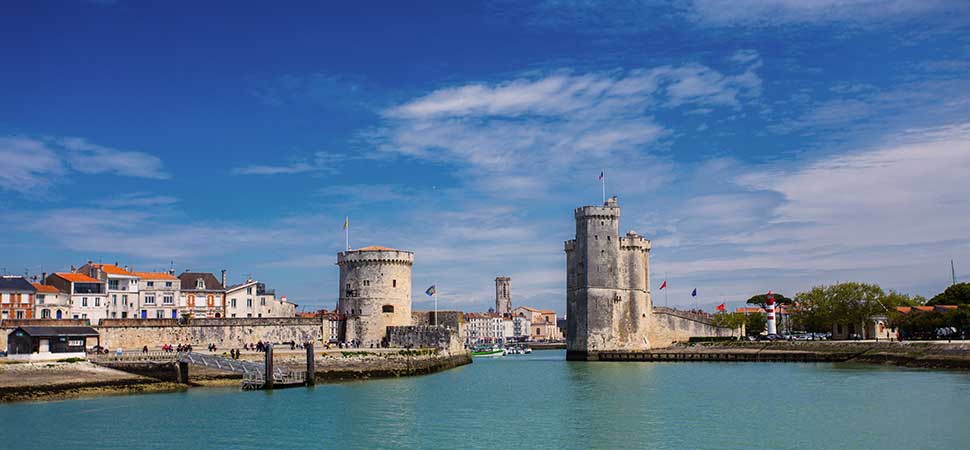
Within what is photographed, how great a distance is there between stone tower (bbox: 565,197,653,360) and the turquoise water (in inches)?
1118

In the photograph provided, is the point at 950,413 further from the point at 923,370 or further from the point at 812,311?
the point at 812,311

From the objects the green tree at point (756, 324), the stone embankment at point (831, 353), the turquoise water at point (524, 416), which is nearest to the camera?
the turquoise water at point (524, 416)

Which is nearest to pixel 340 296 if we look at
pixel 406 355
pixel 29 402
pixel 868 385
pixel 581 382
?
pixel 406 355

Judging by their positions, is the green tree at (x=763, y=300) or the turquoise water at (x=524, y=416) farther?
the green tree at (x=763, y=300)

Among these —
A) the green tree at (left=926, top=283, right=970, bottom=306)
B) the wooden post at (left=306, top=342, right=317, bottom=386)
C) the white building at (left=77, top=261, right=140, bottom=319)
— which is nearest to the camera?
the wooden post at (left=306, top=342, right=317, bottom=386)

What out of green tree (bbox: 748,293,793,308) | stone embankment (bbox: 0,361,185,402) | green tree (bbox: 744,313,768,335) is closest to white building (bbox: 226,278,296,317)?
stone embankment (bbox: 0,361,185,402)

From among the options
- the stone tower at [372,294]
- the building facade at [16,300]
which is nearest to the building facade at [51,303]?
the building facade at [16,300]

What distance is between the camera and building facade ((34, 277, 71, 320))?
60.0 m

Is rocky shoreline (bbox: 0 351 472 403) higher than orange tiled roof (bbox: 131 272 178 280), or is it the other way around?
orange tiled roof (bbox: 131 272 178 280)

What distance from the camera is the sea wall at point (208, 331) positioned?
54.3 metres

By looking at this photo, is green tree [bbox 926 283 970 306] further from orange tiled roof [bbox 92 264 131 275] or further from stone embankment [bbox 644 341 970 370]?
orange tiled roof [bbox 92 264 131 275]

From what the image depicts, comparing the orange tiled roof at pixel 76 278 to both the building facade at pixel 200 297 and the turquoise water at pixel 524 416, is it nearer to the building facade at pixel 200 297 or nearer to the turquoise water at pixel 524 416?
the building facade at pixel 200 297

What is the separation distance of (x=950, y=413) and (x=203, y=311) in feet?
174

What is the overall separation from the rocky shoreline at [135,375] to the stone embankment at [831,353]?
29519 mm
